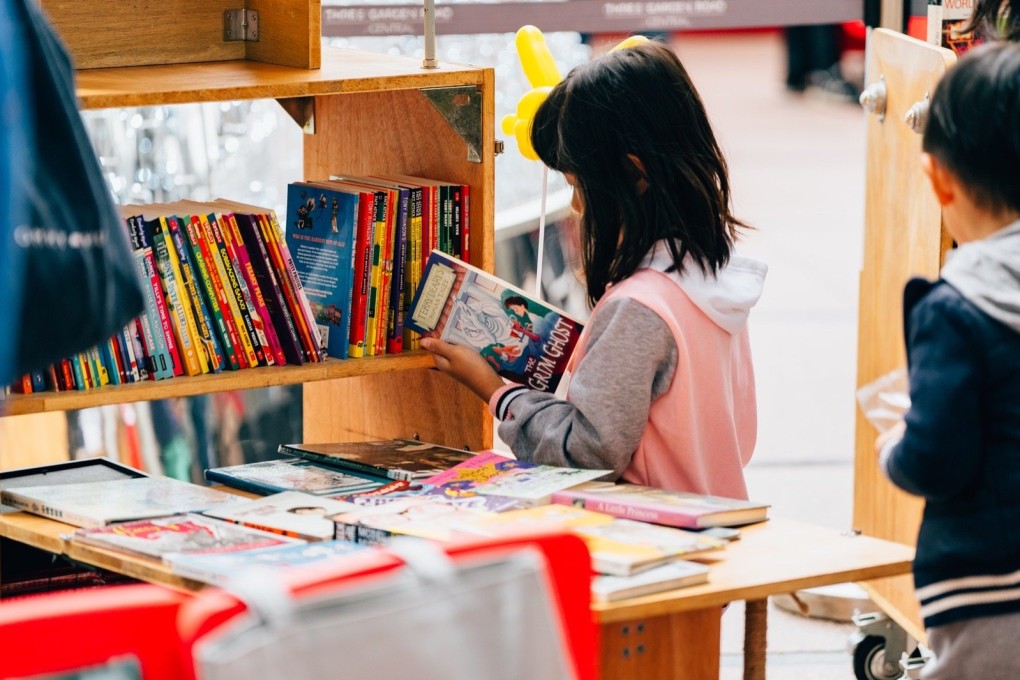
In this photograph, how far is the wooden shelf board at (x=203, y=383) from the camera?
218cm

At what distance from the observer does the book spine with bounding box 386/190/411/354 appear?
248cm

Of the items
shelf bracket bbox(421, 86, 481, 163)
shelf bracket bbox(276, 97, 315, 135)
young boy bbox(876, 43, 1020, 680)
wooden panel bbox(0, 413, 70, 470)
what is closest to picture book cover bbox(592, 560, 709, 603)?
young boy bbox(876, 43, 1020, 680)

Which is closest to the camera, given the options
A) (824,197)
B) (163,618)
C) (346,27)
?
(163,618)

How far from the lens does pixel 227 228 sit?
2346 mm

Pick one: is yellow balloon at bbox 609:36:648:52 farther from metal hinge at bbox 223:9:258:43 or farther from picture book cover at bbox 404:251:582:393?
metal hinge at bbox 223:9:258:43

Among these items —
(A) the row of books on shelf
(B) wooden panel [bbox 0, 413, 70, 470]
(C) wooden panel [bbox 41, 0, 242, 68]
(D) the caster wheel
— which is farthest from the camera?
(D) the caster wheel

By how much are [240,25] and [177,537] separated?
99 centimetres

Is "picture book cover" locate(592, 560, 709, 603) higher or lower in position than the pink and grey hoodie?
lower

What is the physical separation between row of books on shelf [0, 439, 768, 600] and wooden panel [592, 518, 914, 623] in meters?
0.02

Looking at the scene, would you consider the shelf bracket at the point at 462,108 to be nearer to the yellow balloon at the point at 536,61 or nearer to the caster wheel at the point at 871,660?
the yellow balloon at the point at 536,61

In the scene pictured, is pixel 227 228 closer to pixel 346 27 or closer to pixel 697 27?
pixel 346 27

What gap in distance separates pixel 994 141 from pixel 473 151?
3.20 feet

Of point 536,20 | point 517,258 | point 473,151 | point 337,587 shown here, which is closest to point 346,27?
point 536,20

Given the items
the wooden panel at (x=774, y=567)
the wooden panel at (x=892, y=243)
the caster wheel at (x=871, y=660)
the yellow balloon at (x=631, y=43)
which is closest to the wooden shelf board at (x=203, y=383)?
the yellow balloon at (x=631, y=43)
